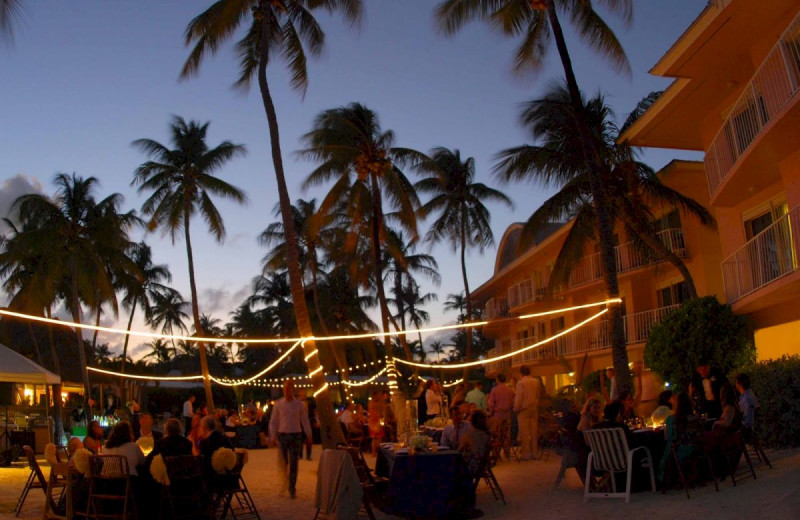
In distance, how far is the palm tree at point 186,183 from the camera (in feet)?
100

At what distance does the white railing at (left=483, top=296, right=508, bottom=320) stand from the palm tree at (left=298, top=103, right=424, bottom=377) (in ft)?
46.0

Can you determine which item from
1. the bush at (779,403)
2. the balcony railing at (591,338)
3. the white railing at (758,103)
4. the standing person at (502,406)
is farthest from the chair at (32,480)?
the balcony railing at (591,338)

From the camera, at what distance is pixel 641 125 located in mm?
18703

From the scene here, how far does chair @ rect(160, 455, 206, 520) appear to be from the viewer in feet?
27.6

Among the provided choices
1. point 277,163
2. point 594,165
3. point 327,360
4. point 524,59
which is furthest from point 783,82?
point 327,360

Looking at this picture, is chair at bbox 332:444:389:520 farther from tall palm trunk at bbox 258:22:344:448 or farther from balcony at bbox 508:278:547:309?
balcony at bbox 508:278:547:309

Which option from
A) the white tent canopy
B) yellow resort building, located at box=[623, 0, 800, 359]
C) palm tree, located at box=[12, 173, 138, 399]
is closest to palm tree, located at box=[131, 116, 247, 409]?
palm tree, located at box=[12, 173, 138, 399]

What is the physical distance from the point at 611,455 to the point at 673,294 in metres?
17.3

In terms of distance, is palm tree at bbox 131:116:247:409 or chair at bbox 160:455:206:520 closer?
chair at bbox 160:455:206:520

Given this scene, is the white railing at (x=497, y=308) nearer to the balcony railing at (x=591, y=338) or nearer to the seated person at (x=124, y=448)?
the balcony railing at (x=591, y=338)

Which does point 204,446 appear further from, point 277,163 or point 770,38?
point 770,38

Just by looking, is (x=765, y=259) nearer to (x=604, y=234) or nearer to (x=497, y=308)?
(x=604, y=234)

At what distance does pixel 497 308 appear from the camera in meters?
40.7

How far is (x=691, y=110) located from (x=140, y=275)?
24.8m
